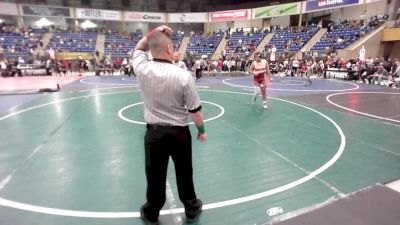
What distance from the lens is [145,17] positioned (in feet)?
132

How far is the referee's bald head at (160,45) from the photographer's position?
104 inches

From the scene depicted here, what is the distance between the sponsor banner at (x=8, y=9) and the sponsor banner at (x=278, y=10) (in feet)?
102

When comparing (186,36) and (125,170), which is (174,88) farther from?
(186,36)

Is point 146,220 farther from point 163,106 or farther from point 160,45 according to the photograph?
point 160,45

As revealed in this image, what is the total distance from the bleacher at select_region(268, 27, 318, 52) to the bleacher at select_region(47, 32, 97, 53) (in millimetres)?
23305

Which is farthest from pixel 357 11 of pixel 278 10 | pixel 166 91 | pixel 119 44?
pixel 166 91

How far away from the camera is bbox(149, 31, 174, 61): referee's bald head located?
2.63 metres

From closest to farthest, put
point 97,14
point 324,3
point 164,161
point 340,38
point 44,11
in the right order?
1. point 164,161
2. point 340,38
3. point 324,3
4. point 44,11
5. point 97,14

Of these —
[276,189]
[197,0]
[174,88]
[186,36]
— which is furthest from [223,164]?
[197,0]

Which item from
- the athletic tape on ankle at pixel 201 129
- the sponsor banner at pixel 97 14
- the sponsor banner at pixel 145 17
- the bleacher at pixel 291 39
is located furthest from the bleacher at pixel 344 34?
the sponsor banner at pixel 97 14

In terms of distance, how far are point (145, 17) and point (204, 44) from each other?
10477 millimetres

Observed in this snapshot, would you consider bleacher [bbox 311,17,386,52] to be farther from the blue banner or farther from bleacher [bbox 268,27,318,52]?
the blue banner

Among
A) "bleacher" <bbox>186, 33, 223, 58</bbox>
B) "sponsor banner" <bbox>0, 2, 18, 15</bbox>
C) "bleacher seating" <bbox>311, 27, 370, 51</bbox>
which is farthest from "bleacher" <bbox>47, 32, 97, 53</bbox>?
"bleacher seating" <bbox>311, 27, 370, 51</bbox>

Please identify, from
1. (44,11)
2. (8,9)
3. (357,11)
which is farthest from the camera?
(44,11)
